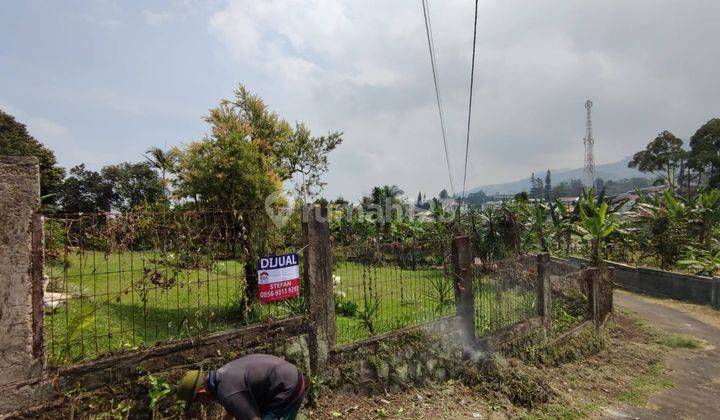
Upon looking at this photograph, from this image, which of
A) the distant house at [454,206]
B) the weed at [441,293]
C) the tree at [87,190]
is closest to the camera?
the weed at [441,293]

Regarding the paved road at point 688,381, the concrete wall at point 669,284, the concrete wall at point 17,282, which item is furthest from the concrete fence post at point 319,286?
the concrete wall at point 669,284

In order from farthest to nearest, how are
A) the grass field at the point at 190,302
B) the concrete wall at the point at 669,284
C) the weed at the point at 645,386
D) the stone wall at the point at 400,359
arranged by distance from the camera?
the concrete wall at the point at 669,284, the weed at the point at 645,386, the stone wall at the point at 400,359, the grass field at the point at 190,302

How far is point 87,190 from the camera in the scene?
48125 millimetres

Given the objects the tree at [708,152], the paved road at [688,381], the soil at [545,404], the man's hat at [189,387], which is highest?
the tree at [708,152]

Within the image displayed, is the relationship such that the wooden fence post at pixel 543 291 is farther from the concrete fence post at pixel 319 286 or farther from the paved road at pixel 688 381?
the concrete fence post at pixel 319 286

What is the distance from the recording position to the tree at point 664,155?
51062mm

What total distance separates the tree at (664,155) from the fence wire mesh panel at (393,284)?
186 feet

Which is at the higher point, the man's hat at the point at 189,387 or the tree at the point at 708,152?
the tree at the point at 708,152

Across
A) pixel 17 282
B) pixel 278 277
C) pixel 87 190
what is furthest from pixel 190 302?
pixel 87 190

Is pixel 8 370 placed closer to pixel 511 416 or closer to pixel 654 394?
pixel 511 416

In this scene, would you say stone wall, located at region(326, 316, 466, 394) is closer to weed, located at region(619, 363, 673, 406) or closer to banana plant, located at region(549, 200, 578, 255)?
weed, located at region(619, 363, 673, 406)

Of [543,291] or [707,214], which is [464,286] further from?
[707,214]

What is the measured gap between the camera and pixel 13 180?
132 inches

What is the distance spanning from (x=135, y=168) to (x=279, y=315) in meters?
55.7
